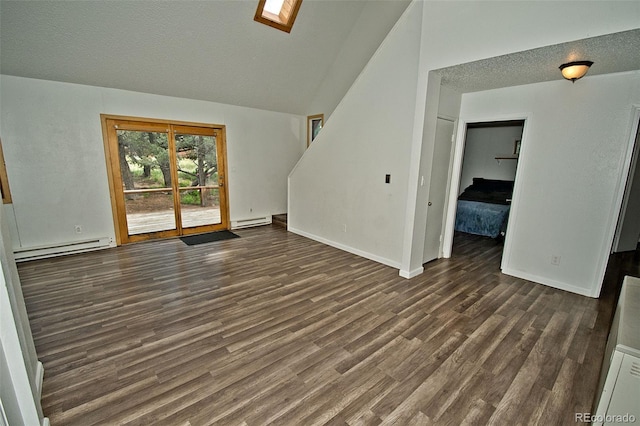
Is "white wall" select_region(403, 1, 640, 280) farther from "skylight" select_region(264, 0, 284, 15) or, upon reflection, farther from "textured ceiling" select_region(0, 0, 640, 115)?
"skylight" select_region(264, 0, 284, 15)

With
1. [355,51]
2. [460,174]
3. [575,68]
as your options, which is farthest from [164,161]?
[575,68]

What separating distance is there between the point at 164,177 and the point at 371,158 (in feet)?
12.3

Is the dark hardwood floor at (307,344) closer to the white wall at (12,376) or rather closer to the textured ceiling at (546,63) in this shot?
the white wall at (12,376)

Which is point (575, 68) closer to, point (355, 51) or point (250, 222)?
point (355, 51)

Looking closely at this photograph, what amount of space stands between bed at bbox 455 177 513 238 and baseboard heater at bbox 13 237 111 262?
21.2ft

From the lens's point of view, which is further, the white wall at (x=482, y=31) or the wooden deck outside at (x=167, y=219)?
the wooden deck outside at (x=167, y=219)

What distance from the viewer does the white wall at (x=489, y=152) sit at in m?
6.47

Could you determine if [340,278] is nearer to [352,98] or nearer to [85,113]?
[352,98]

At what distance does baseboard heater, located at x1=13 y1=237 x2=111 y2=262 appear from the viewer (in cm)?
395

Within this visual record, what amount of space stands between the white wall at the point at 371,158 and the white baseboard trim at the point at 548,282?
150cm

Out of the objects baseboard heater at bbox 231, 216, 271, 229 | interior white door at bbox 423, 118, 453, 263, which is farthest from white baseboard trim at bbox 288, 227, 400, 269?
baseboard heater at bbox 231, 216, 271, 229

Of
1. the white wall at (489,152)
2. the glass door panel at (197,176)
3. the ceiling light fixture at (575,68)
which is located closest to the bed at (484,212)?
the white wall at (489,152)

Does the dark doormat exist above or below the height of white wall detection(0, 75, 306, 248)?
below

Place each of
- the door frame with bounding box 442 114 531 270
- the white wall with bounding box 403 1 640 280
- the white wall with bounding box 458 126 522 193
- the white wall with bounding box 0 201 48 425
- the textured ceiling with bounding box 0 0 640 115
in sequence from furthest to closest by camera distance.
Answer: the white wall with bounding box 458 126 522 193 → the door frame with bounding box 442 114 531 270 → the textured ceiling with bounding box 0 0 640 115 → the white wall with bounding box 403 1 640 280 → the white wall with bounding box 0 201 48 425
